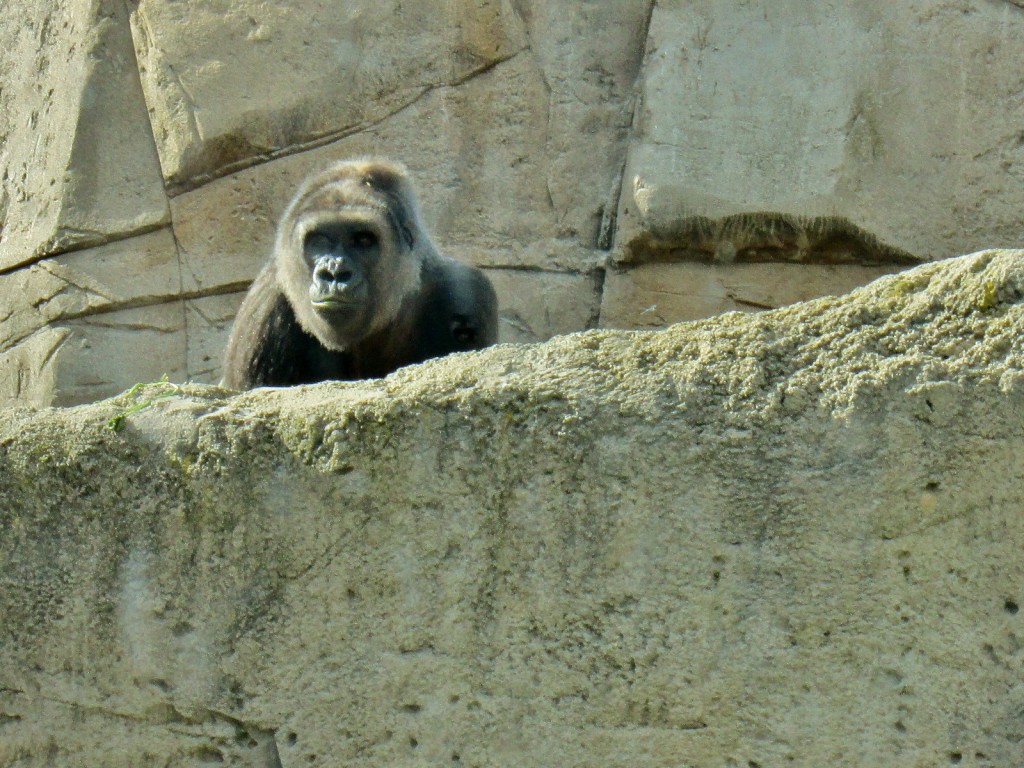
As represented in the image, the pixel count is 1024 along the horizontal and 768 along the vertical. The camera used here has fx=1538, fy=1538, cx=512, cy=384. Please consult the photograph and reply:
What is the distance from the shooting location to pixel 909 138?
5.71m

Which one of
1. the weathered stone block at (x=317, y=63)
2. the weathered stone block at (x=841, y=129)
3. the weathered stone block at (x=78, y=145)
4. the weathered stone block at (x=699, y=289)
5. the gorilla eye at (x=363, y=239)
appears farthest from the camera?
the weathered stone block at (x=78, y=145)

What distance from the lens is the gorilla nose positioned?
4602mm

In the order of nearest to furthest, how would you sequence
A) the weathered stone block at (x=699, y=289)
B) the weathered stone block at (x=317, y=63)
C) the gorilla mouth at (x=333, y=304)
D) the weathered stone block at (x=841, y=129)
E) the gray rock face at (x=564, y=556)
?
the gray rock face at (x=564, y=556)
the gorilla mouth at (x=333, y=304)
the weathered stone block at (x=841, y=129)
the weathered stone block at (x=699, y=289)
the weathered stone block at (x=317, y=63)

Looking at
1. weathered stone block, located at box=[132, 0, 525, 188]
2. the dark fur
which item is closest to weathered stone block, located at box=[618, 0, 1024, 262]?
weathered stone block, located at box=[132, 0, 525, 188]

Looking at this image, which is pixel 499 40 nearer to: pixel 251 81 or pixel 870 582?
pixel 251 81

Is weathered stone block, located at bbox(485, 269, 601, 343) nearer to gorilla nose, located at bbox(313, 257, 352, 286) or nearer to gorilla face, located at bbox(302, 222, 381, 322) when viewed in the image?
gorilla face, located at bbox(302, 222, 381, 322)

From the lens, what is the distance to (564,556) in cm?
288

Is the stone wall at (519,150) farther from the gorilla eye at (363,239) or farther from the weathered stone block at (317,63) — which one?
the gorilla eye at (363,239)

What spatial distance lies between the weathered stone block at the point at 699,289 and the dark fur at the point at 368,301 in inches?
32.4

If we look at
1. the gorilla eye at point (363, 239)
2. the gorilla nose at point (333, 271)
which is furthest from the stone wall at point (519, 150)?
the gorilla nose at point (333, 271)

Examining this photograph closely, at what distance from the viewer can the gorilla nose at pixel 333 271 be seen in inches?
181

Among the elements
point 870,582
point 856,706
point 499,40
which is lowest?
point 856,706

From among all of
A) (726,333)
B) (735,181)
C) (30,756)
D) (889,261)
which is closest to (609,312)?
(735,181)

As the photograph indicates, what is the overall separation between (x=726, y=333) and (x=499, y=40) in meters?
3.44
